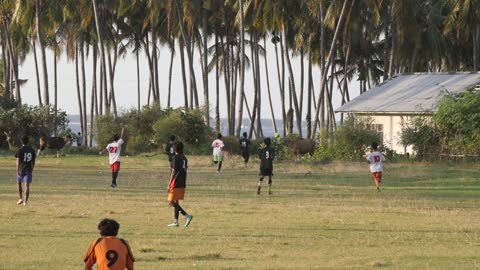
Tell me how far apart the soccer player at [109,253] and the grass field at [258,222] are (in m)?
4.37

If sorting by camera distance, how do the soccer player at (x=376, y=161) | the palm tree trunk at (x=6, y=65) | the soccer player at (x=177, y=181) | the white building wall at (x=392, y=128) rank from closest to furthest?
the soccer player at (x=177, y=181), the soccer player at (x=376, y=161), the white building wall at (x=392, y=128), the palm tree trunk at (x=6, y=65)

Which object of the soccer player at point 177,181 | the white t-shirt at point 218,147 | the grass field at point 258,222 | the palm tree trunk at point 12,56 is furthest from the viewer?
the palm tree trunk at point 12,56

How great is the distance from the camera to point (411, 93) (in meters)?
54.1

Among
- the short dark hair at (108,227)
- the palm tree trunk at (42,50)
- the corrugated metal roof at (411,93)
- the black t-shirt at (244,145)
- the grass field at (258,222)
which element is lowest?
the grass field at (258,222)

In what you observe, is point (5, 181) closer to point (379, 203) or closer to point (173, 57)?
point (379, 203)

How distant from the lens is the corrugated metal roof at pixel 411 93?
5122cm

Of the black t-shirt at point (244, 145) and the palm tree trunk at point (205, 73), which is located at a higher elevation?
the palm tree trunk at point (205, 73)

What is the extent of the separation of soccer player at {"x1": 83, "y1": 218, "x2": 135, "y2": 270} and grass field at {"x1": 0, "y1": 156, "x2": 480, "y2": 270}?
14.3 feet

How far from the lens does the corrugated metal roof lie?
51219 mm

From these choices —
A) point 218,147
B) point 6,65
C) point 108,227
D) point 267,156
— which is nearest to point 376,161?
point 267,156

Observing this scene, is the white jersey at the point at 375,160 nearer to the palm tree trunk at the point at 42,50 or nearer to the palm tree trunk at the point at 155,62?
the palm tree trunk at the point at 42,50

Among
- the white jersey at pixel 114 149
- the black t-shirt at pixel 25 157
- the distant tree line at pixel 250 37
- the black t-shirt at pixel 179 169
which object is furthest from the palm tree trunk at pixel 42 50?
the black t-shirt at pixel 179 169

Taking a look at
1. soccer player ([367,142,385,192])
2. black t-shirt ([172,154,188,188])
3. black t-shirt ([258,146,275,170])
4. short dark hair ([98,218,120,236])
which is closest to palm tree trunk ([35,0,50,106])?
soccer player ([367,142,385,192])

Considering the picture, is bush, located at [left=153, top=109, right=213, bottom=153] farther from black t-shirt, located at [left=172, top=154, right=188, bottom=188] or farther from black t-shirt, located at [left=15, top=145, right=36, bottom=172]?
black t-shirt, located at [left=172, top=154, right=188, bottom=188]
